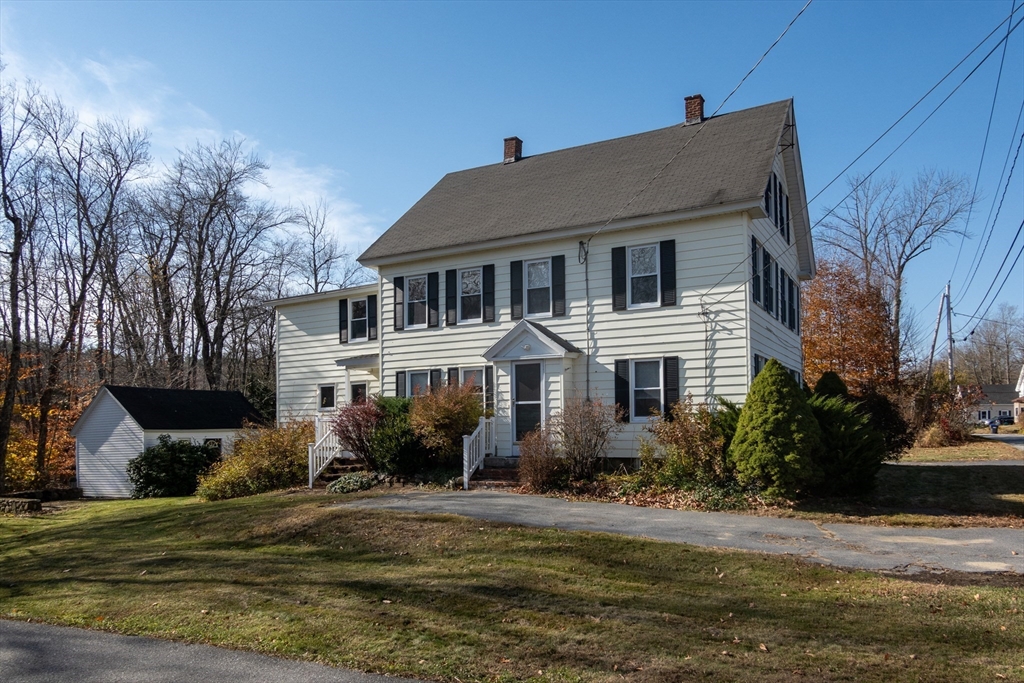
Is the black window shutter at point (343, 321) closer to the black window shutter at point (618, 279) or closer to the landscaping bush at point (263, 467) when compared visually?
the landscaping bush at point (263, 467)

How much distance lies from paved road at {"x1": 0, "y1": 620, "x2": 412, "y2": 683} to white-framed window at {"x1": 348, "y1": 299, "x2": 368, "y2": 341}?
653 inches

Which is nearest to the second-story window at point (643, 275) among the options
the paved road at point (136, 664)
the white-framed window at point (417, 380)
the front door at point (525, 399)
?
the front door at point (525, 399)

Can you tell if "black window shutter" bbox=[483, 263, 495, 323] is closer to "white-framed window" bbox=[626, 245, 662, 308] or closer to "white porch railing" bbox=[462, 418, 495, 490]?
"white porch railing" bbox=[462, 418, 495, 490]

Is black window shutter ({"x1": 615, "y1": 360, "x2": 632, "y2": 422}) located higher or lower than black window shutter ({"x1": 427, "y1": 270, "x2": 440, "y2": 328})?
lower

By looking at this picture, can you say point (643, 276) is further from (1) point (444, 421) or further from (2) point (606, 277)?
(1) point (444, 421)

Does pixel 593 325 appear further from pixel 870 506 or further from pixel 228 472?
pixel 228 472

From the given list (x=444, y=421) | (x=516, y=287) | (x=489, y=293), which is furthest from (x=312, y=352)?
(x=444, y=421)

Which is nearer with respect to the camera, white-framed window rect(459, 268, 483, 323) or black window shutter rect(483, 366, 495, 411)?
black window shutter rect(483, 366, 495, 411)

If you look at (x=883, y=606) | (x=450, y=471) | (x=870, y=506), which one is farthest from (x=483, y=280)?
(x=883, y=606)

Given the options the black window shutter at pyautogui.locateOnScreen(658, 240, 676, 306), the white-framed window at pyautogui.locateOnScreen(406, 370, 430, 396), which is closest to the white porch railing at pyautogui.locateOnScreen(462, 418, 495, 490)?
the white-framed window at pyautogui.locateOnScreen(406, 370, 430, 396)

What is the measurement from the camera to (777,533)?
1139 cm

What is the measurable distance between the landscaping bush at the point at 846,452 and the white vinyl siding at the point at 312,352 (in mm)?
13365

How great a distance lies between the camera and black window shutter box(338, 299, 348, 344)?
2403cm

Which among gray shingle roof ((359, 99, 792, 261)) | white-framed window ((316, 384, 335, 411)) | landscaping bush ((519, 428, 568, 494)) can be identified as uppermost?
gray shingle roof ((359, 99, 792, 261))
